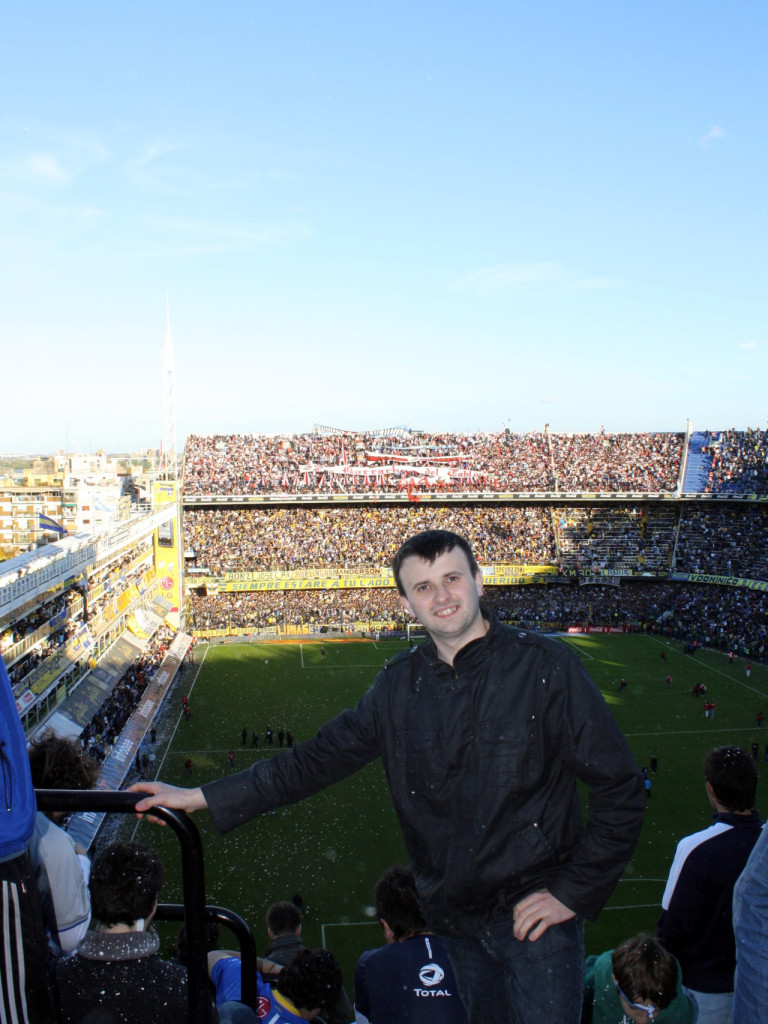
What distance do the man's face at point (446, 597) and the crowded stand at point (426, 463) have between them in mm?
47863

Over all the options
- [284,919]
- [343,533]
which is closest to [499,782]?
[284,919]

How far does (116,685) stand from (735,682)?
27.0 m

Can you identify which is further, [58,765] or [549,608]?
[549,608]

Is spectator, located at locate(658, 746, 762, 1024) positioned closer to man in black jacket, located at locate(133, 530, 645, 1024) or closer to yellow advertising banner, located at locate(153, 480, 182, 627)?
man in black jacket, located at locate(133, 530, 645, 1024)

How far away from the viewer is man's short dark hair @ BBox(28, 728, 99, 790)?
10.6ft

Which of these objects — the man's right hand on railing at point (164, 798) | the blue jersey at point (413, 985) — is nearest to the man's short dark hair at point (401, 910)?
the blue jersey at point (413, 985)

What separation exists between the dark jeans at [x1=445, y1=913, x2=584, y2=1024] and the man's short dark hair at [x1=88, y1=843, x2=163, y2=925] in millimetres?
1315

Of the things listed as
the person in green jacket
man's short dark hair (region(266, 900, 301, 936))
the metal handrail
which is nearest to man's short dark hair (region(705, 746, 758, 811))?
the person in green jacket

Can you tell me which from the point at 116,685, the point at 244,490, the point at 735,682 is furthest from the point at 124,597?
the point at 735,682

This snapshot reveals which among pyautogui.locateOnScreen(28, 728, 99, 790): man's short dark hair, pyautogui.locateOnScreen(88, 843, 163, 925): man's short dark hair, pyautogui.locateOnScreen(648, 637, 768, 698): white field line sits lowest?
pyautogui.locateOnScreen(648, 637, 768, 698): white field line

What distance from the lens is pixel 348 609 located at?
47.0 meters

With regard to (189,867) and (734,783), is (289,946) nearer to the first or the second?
(734,783)

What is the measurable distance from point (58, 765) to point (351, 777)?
21966mm

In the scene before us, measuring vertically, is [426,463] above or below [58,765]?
above
